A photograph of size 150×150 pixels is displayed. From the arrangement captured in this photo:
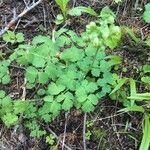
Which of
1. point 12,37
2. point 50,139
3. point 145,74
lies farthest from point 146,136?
point 12,37

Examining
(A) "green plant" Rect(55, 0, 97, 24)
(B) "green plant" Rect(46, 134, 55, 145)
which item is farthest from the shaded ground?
(A) "green plant" Rect(55, 0, 97, 24)

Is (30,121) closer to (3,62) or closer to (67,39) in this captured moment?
(3,62)

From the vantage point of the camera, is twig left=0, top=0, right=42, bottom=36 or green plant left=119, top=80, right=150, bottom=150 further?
twig left=0, top=0, right=42, bottom=36

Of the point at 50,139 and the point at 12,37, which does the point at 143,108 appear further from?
the point at 12,37

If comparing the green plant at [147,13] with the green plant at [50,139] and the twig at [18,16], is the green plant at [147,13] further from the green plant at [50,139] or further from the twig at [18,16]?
the green plant at [50,139]

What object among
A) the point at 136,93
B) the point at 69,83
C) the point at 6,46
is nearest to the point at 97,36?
the point at 69,83

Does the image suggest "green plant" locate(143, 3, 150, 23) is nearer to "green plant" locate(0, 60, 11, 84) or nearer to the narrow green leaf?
the narrow green leaf
